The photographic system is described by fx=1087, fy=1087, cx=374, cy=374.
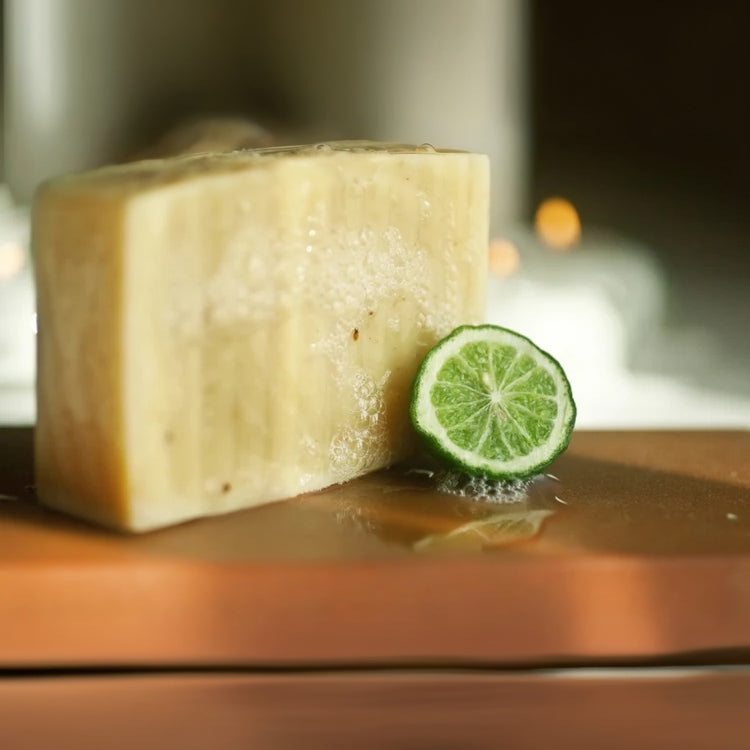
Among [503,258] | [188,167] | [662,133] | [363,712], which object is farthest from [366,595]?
[662,133]

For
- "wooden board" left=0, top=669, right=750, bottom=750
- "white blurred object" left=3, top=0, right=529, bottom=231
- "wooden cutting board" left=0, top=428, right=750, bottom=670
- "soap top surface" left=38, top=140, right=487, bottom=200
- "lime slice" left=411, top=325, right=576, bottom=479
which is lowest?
"wooden board" left=0, top=669, right=750, bottom=750

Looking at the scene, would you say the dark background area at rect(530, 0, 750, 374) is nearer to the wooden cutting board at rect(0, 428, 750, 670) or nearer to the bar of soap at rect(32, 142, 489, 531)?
the bar of soap at rect(32, 142, 489, 531)

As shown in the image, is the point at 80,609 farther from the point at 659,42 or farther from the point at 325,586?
the point at 659,42

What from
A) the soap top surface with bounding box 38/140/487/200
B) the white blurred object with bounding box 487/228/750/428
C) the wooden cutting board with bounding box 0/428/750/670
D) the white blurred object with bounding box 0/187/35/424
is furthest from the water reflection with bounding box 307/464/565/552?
the white blurred object with bounding box 0/187/35/424

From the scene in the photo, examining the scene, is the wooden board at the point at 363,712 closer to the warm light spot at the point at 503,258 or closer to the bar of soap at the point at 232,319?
the bar of soap at the point at 232,319

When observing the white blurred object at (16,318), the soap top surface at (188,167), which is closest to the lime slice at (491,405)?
the soap top surface at (188,167)

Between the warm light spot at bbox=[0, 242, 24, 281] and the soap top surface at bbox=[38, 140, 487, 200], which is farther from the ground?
the soap top surface at bbox=[38, 140, 487, 200]

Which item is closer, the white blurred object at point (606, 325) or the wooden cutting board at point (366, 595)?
the wooden cutting board at point (366, 595)

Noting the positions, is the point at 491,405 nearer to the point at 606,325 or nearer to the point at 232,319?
the point at 232,319
